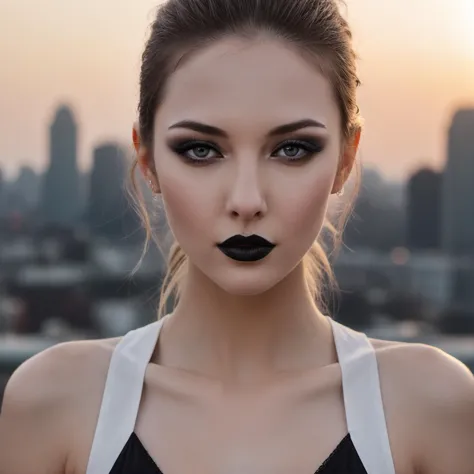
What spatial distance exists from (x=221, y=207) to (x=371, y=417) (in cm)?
50

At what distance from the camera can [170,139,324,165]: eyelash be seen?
58.5 inches

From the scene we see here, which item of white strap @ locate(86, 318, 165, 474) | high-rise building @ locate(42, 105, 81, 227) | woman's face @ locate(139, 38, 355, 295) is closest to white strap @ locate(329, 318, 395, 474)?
woman's face @ locate(139, 38, 355, 295)

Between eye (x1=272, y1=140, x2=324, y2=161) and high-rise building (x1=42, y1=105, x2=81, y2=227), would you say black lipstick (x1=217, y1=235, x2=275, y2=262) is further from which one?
high-rise building (x1=42, y1=105, x2=81, y2=227)

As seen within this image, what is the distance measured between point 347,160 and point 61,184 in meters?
19.2

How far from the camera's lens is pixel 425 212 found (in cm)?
2762

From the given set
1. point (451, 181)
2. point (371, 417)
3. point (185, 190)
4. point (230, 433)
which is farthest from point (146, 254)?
point (451, 181)

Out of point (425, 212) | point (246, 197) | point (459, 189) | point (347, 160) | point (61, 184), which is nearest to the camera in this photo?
point (246, 197)

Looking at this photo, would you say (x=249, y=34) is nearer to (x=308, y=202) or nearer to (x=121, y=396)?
(x=308, y=202)

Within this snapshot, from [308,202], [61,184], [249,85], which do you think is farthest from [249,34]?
[61,184]

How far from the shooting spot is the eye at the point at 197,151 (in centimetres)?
149

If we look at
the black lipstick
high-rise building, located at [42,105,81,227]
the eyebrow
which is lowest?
high-rise building, located at [42,105,81,227]

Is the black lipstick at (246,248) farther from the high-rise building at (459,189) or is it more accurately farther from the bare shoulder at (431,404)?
the high-rise building at (459,189)

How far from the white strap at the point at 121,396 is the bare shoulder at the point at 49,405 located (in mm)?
28

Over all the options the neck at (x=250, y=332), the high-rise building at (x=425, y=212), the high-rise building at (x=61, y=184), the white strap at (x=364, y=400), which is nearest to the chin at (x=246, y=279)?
the neck at (x=250, y=332)
